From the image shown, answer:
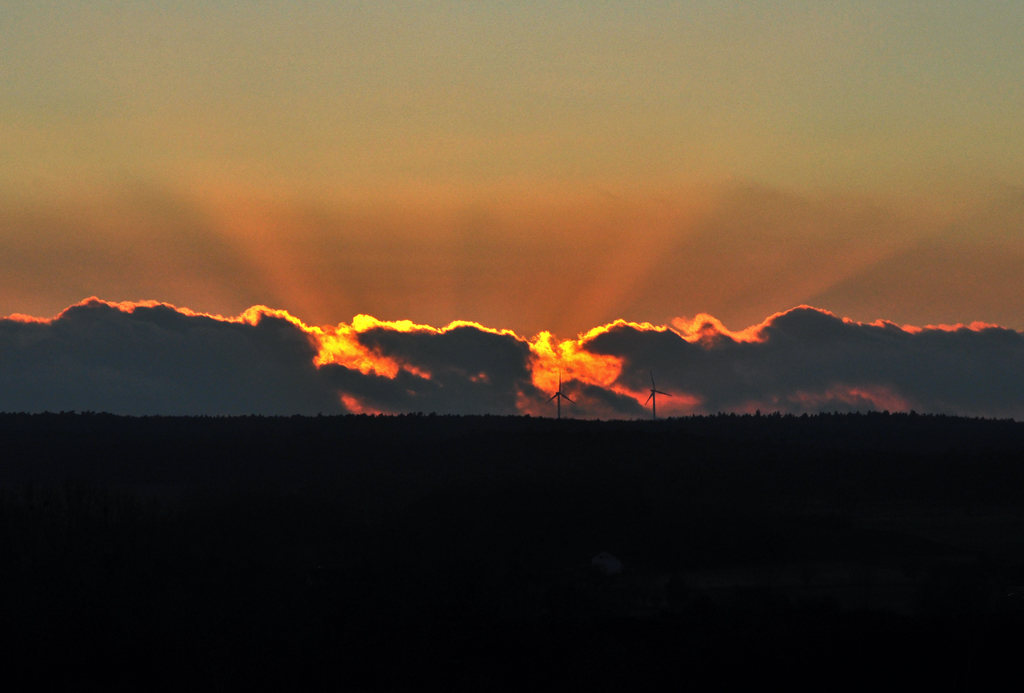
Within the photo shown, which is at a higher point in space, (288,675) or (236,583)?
(236,583)

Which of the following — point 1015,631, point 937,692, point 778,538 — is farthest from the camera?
point 778,538

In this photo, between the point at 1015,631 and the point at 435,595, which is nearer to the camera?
the point at 1015,631

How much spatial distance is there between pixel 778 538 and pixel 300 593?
261 ft

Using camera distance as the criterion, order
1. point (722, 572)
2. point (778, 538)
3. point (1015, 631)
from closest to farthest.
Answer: point (1015, 631) < point (722, 572) < point (778, 538)

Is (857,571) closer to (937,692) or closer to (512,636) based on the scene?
(937,692)

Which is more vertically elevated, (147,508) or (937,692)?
(147,508)

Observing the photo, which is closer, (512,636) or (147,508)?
(512,636)

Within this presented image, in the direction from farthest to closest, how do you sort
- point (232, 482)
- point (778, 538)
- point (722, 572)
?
point (232, 482) → point (778, 538) → point (722, 572)

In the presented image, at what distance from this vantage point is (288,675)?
295 ft

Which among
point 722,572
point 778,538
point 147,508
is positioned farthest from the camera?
point 778,538

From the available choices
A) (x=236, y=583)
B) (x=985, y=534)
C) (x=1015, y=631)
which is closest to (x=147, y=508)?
(x=236, y=583)

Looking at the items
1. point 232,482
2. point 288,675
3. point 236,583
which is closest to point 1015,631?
point 288,675

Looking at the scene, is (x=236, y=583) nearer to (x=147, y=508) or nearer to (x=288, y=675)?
(x=288, y=675)

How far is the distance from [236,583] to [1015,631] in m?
69.2
